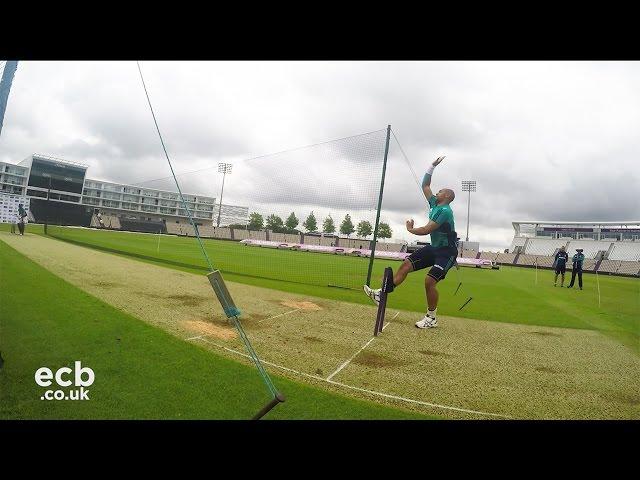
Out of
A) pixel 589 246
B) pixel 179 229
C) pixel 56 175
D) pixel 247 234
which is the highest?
pixel 589 246

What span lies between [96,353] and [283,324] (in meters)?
3.07

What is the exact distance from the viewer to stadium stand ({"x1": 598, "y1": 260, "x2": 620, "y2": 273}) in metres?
44.1

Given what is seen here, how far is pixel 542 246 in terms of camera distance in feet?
162

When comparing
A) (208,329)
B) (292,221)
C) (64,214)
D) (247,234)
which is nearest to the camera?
(208,329)

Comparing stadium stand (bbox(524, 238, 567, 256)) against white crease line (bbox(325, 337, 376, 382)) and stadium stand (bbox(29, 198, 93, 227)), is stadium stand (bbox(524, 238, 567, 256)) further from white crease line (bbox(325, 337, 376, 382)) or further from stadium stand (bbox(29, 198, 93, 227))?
stadium stand (bbox(29, 198, 93, 227))

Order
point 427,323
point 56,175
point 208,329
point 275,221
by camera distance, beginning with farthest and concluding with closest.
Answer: point 275,221 < point 56,175 < point 427,323 < point 208,329

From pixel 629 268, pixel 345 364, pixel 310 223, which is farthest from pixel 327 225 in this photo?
pixel 629 268

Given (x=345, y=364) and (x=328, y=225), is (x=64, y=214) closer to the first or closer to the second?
(x=328, y=225)

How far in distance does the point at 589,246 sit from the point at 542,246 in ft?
24.7

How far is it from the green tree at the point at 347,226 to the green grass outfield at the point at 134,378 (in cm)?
716

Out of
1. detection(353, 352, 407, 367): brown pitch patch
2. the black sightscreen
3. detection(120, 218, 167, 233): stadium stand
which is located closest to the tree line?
detection(353, 352, 407, 367): brown pitch patch

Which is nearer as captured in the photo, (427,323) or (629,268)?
(427,323)
